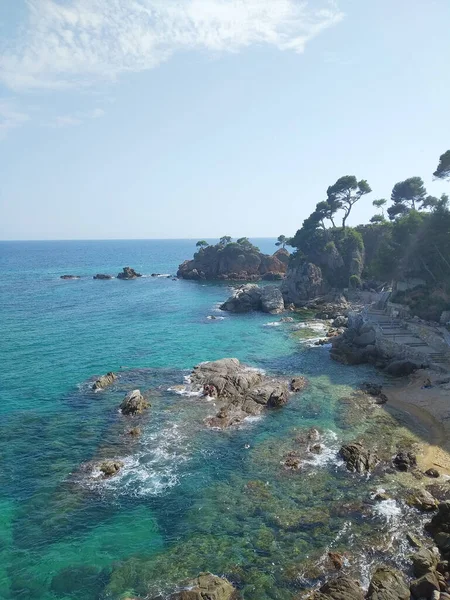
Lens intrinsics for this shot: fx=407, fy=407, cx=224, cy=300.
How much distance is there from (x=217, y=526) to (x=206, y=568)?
123 inches

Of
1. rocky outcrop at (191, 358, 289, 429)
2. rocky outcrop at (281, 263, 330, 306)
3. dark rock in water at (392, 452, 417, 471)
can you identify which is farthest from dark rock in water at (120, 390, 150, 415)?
rocky outcrop at (281, 263, 330, 306)

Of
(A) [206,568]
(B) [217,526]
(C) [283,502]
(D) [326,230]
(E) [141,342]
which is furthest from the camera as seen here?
(D) [326,230]

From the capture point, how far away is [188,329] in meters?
67.2

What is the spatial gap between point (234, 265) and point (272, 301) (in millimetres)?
52236

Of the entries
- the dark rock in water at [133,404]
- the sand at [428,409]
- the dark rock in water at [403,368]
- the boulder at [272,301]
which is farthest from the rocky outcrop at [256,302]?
the dark rock in water at [133,404]

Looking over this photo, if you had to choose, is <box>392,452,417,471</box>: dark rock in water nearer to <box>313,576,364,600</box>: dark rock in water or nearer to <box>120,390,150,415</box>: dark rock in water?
<box>313,576,364,600</box>: dark rock in water

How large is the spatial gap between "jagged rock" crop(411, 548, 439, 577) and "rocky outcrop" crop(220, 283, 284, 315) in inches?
2417

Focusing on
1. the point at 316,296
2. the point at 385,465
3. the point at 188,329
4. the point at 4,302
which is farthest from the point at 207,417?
the point at 4,302

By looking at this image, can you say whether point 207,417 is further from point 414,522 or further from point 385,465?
point 414,522

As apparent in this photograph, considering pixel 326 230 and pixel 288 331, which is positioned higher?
pixel 326 230

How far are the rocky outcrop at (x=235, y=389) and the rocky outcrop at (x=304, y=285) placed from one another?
149 feet

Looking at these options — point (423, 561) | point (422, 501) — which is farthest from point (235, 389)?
point (423, 561)

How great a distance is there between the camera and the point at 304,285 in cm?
9025

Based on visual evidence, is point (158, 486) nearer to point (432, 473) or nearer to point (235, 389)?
point (235, 389)
